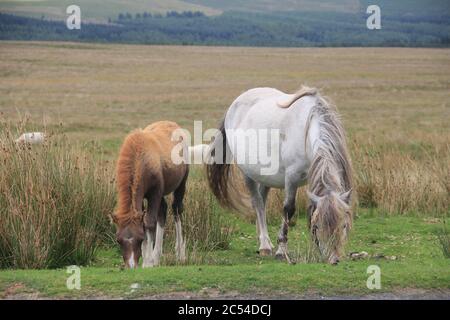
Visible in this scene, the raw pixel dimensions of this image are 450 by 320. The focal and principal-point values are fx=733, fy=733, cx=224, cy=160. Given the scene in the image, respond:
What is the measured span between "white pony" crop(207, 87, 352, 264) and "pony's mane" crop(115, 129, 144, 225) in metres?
1.88

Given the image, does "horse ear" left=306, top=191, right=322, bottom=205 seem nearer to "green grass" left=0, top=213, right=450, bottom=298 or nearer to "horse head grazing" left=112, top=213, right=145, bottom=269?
"green grass" left=0, top=213, right=450, bottom=298

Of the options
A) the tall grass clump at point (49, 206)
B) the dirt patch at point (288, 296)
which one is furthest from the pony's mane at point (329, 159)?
the tall grass clump at point (49, 206)

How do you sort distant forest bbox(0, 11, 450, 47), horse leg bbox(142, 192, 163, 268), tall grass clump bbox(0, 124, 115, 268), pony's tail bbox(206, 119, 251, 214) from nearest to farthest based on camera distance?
tall grass clump bbox(0, 124, 115, 268), horse leg bbox(142, 192, 163, 268), pony's tail bbox(206, 119, 251, 214), distant forest bbox(0, 11, 450, 47)

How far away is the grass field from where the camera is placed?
23.7ft

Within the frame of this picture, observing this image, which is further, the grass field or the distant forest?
the distant forest

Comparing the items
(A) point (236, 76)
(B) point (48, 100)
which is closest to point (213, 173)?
(B) point (48, 100)

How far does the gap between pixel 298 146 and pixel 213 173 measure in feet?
7.97

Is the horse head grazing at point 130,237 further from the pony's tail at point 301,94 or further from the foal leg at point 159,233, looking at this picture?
the pony's tail at point 301,94

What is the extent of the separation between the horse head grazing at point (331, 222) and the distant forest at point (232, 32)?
12230cm

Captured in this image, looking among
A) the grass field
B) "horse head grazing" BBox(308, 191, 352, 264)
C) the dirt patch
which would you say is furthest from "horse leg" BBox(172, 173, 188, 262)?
the dirt patch

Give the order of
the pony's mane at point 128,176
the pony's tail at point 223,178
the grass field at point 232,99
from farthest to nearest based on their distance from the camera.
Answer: the pony's tail at point 223,178, the pony's mane at point 128,176, the grass field at point 232,99

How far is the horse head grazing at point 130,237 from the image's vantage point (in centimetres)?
785

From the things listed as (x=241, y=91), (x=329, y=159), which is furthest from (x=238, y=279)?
(x=241, y=91)

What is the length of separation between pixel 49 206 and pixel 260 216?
332 centimetres
